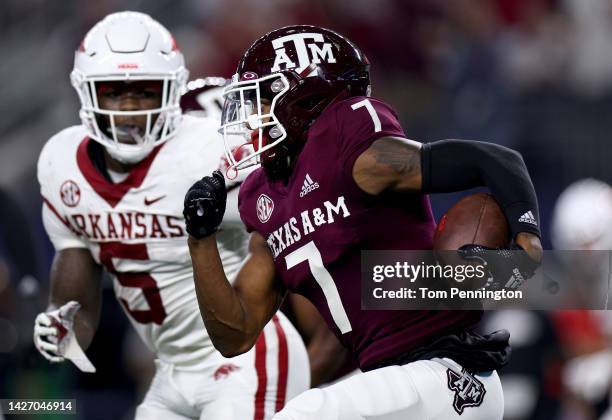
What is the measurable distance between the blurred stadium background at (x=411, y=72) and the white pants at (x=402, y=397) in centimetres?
301

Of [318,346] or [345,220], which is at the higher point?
[345,220]

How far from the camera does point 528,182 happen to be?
258 cm

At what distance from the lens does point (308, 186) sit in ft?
9.21

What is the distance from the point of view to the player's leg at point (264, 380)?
11.2 feet

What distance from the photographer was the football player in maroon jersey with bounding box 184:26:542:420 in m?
2.59

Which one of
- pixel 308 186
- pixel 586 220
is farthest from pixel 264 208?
pixel 586 220

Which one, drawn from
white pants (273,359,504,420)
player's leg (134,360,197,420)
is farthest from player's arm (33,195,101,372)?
white pants (273,359,504,420)

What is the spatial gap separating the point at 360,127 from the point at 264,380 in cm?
109

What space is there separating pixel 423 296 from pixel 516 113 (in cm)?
382

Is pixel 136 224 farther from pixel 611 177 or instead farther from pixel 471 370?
pixel 611 177

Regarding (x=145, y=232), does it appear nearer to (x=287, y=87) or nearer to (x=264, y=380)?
(x=264, y=380)

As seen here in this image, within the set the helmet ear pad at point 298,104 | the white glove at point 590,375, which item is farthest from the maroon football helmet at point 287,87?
the white glove at point 590,375

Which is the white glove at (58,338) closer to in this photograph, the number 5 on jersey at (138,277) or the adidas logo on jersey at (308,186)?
the number 5 on jersey at (138,277)

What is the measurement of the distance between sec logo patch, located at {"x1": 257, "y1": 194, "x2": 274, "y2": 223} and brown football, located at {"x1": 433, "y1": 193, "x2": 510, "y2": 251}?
1.62 ft
